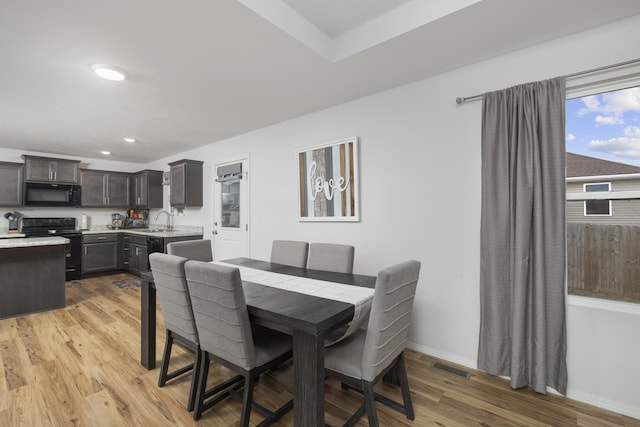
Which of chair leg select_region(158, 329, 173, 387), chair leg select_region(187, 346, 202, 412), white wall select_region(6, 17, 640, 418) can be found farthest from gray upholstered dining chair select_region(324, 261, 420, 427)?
chair leg select_region(158, 329, 173, 387)

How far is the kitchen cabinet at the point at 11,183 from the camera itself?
4.76 m

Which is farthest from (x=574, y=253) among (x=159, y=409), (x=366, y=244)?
(x=159, y=409)

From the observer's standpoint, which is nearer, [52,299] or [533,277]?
[533,277]

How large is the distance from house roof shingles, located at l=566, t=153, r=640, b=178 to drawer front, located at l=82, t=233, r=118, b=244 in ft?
22.4

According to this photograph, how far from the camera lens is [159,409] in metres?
1.83

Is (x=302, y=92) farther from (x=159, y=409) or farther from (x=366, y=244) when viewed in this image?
(x=159, y=409)

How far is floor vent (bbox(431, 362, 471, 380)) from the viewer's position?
2203 millimetres

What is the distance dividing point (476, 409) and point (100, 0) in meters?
3.24

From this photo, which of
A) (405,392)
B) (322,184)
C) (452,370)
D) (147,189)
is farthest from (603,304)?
(147,189)

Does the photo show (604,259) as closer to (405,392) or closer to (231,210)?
(405,392)

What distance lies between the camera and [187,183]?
482 cm

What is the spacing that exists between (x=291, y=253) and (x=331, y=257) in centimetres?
44

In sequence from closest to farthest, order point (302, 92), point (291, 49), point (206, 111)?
point (291, 49) → point (302, 92) → point (206, 111)

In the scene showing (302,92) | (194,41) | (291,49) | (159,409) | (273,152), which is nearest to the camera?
(159,409)
